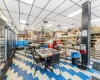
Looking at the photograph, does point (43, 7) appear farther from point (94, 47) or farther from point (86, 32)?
point (94, 47)

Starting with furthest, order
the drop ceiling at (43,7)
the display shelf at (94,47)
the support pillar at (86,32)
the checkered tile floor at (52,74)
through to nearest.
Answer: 1. the display shelf at (94,47)
2. the support pillar at (86,32)
3. the drop ceiling at (43,7)
4. the checkered tile floor at (52,74)

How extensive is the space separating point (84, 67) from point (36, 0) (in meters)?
3.75

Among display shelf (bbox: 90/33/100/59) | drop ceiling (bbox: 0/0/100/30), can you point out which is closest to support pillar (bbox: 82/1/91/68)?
drop ceiling (bbox: 0/0/100/30)

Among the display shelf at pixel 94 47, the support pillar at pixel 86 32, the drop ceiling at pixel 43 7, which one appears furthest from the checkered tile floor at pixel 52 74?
the drop ceiling at pixel 43 7

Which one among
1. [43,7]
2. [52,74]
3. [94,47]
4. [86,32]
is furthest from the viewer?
[94,47]

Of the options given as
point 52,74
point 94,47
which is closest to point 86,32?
point 94,47

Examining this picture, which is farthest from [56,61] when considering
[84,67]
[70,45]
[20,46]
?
[20,46]

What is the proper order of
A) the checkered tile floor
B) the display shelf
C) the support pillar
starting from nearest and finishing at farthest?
the checkered tile floor, the support pillar, the display shelf

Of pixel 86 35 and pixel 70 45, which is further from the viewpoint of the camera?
pixel 70 45

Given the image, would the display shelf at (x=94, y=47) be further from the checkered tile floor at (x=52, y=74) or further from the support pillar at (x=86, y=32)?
the checkered tile floor at (x=52, y=74)

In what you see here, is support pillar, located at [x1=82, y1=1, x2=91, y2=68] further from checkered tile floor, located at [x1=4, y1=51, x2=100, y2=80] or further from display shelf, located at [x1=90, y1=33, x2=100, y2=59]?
display shelf, located at [x1=90, y1=33, x2=100, y2=59]

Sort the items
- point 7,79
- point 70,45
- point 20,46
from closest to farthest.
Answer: point 7,79
point 70,45
point 20,46

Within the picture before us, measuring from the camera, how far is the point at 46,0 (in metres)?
3.20

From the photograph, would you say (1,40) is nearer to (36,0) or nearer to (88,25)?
(36,0)
